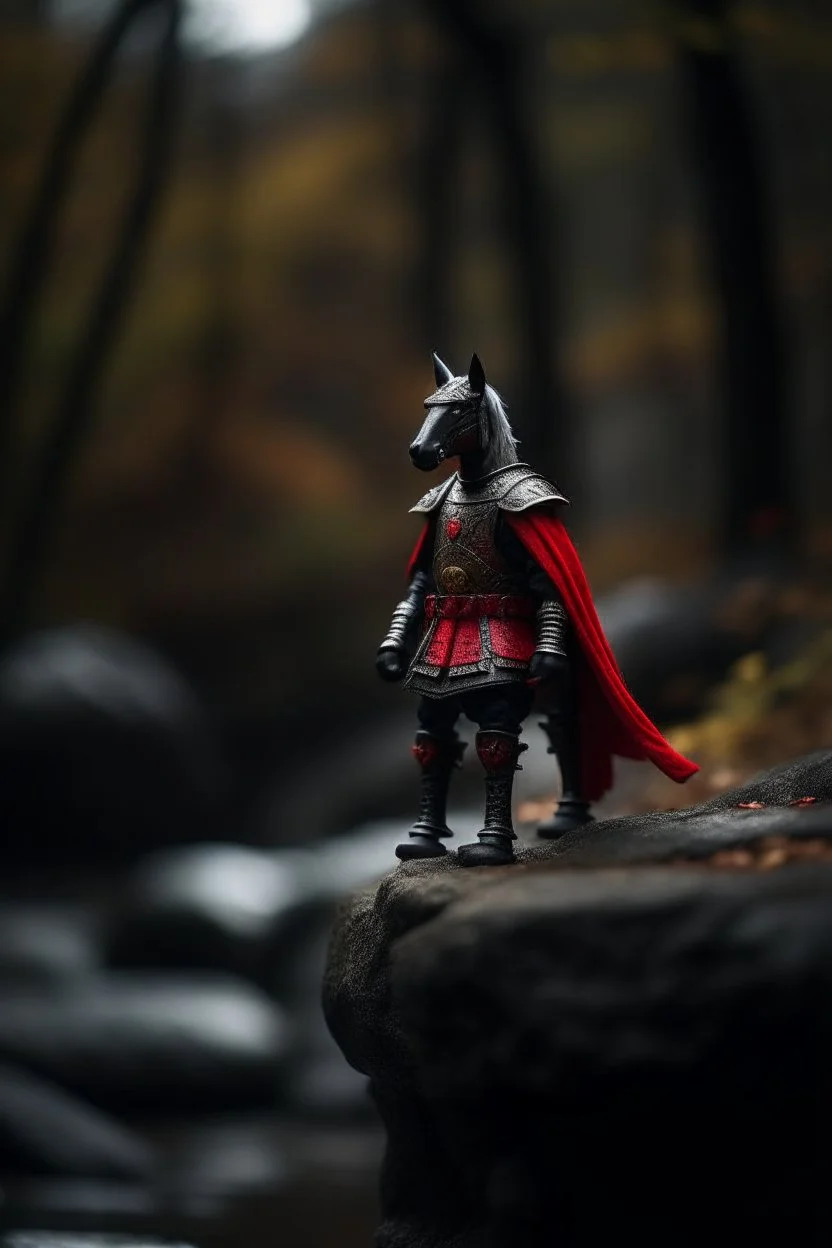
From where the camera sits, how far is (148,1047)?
7.01 m

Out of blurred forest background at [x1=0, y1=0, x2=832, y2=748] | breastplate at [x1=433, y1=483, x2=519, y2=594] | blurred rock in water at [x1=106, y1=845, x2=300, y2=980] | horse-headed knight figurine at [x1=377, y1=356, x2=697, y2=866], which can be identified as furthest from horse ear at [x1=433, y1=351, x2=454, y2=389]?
blurred forest background at [x1=0, y1=0, x2=832, y2=748]

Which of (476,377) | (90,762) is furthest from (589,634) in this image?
(90,762)

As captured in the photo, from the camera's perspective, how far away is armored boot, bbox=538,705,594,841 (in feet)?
12.3

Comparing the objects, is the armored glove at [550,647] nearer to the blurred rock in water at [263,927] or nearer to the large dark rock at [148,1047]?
the large dark rock at [148,1047]

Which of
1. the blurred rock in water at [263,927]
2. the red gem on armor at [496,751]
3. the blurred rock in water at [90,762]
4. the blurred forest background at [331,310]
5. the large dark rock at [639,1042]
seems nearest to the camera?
the large dark rock at [639,1042]

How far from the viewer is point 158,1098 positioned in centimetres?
687

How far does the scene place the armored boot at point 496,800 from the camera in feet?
11.0

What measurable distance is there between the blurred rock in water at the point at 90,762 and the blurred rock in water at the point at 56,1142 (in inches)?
168

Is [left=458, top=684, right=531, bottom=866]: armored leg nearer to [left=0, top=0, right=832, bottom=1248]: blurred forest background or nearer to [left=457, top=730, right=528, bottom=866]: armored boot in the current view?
[left=457, top=730, right=528, bottom=866]: armored boot

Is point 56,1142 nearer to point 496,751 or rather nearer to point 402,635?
point 402,635

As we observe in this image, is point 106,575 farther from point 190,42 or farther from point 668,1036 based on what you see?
point 668,1036

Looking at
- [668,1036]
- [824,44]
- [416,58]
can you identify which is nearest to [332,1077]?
[668,1036]

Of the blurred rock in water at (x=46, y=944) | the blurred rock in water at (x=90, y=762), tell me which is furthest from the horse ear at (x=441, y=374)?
the blurred rock in water at (x=90, y=762)

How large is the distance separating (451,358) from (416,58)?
280 cm
